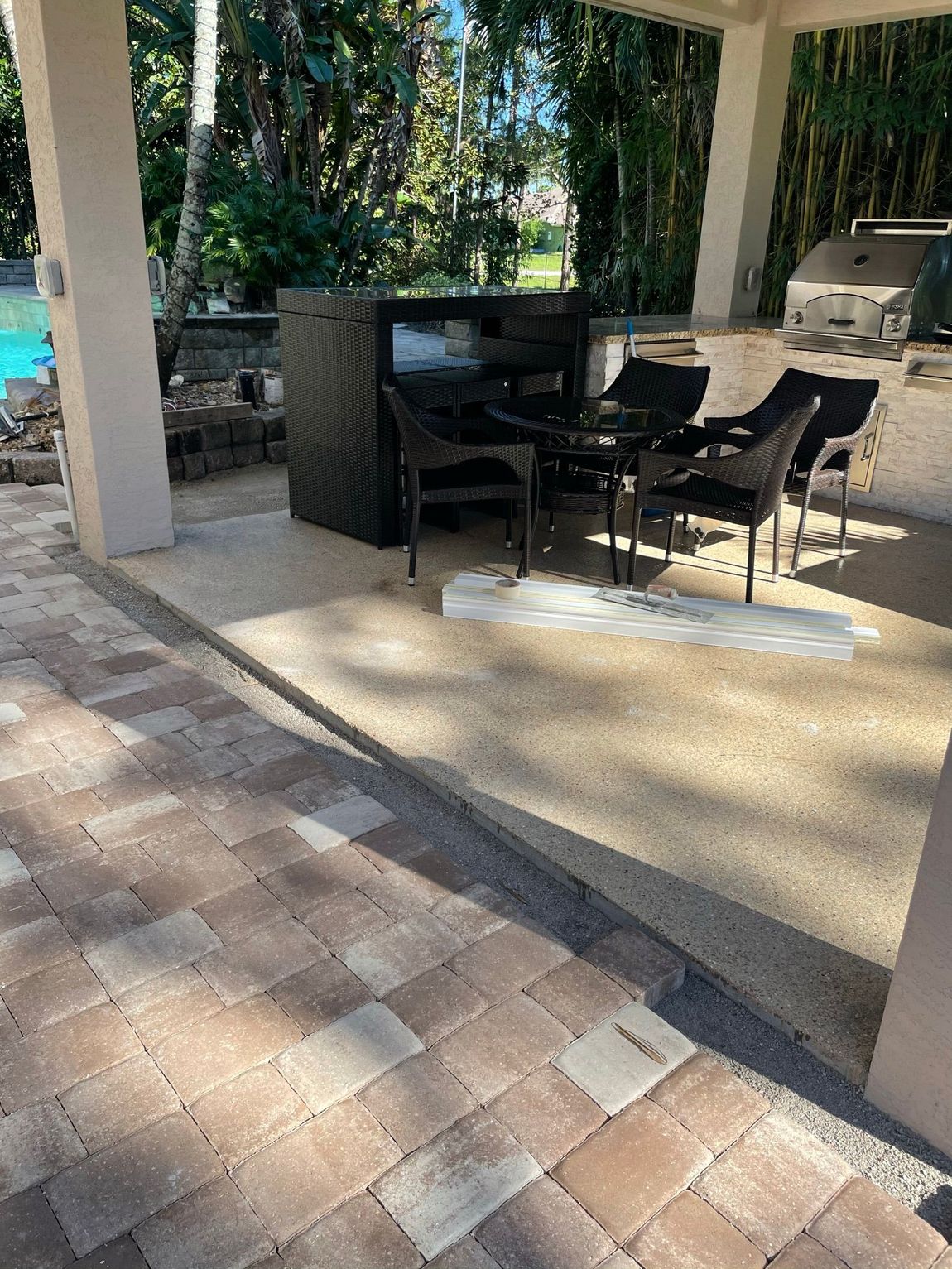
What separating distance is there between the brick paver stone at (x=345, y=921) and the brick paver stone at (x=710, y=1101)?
707mm

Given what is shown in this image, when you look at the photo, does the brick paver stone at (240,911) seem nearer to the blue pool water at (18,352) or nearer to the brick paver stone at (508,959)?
the brick paver stone at (508,959)

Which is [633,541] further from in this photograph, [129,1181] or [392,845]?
[129,1181]

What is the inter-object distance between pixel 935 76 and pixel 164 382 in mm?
5565

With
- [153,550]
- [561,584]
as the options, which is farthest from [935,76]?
[153,550]

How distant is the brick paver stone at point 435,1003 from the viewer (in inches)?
71.4

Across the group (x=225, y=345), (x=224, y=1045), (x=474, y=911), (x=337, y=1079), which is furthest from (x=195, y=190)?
(x=337, y=1079)

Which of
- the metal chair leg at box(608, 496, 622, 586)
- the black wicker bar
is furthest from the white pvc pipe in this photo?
the metal chair leg at box(608, 496, 622, 586)

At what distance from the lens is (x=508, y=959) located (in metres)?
2.00

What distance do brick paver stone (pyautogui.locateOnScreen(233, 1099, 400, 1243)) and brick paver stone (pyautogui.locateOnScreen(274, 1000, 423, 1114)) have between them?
51 millimetres

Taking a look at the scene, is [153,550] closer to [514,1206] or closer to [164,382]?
[164,382]

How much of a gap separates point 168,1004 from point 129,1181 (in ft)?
1.28

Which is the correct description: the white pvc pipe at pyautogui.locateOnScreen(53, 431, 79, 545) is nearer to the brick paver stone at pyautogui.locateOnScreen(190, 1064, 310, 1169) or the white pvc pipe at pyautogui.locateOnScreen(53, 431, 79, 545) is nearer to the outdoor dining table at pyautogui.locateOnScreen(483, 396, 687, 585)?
the outdoor dining table at pyautogui.locateOnScreen(483, 396, 687, 585)

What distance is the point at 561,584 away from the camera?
13.4ft

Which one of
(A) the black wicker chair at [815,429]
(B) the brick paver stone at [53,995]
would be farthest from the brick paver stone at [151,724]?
(A) the black wicker chair at [815,429]
